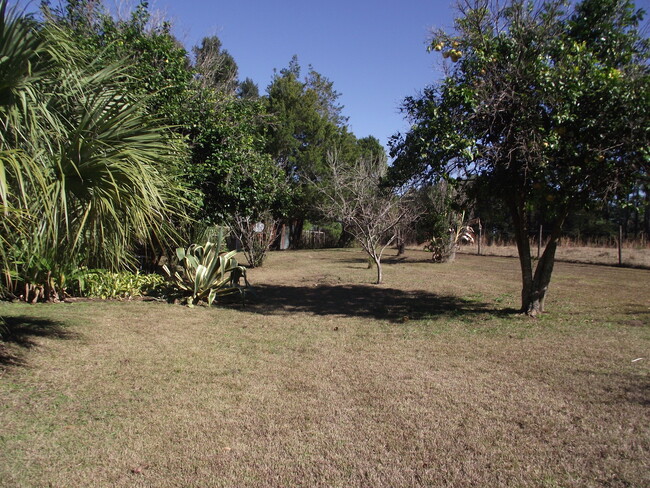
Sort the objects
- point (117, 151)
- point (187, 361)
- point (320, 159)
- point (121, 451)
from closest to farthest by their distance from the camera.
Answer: point (121, 451) → point (117, 151) → point (187, 361) → point (320, 159)

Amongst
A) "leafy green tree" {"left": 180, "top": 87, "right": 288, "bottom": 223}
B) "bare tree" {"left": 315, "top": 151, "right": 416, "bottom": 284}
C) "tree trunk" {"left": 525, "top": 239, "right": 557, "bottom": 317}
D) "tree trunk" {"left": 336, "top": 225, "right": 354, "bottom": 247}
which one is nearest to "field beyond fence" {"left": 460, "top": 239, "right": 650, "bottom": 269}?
"bare tree" {"left": 315, "top": 151, "right": 416, "bottom": 284}

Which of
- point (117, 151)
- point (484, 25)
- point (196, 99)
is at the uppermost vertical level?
point (484, 25)

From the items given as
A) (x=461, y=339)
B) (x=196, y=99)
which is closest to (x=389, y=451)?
(x=461, y=339)

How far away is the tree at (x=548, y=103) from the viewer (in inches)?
284

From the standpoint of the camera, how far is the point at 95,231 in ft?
15.0

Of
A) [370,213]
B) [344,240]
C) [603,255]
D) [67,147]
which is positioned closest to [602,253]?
[603,255]

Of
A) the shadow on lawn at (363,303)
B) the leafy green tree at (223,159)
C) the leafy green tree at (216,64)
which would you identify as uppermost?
the leafy green tree at (216,64)

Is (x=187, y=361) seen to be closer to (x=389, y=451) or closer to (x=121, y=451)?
(x=121, y=451)

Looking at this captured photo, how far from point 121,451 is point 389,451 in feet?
6.40

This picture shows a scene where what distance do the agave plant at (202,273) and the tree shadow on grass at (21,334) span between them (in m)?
3.01

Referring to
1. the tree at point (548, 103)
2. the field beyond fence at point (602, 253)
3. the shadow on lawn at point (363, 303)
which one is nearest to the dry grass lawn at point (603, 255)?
the field beyond fence at point (602, 253)

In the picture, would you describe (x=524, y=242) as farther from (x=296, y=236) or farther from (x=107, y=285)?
(x=296, y=236)

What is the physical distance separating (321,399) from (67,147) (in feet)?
10.6

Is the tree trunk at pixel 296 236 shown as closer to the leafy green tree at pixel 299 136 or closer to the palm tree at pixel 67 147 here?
the leafy green tree at pixel 299 136
